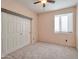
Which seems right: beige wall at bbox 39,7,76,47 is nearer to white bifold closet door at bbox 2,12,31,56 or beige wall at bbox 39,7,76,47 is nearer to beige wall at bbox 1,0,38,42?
beige wall at bbox 1,0,38,42

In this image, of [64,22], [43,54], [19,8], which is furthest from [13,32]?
[64,22]

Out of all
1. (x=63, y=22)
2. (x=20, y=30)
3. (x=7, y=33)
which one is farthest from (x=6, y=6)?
(x=63, y=22)

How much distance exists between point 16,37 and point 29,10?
84.3 inches

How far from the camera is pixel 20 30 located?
4398mm

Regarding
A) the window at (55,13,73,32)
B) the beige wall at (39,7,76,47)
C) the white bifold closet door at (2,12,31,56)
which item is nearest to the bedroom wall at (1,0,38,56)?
the white bifold closet door at (2,12,31,56)

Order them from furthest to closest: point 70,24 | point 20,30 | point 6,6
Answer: point 70,24 < point 20,30 < point 6,6

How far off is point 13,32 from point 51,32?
2859mm

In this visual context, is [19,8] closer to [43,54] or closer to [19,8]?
[19,8]

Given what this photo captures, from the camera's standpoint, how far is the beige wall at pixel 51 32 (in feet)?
15.5

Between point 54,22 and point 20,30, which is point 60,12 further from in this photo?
point 20,30

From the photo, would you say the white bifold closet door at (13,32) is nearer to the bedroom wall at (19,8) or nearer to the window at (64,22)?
the bedroom wall at (19,8)

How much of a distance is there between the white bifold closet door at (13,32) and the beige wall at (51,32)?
1418 mm

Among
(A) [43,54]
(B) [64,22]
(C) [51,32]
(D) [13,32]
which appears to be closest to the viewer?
(A) [43,54]

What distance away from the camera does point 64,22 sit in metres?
5.41
